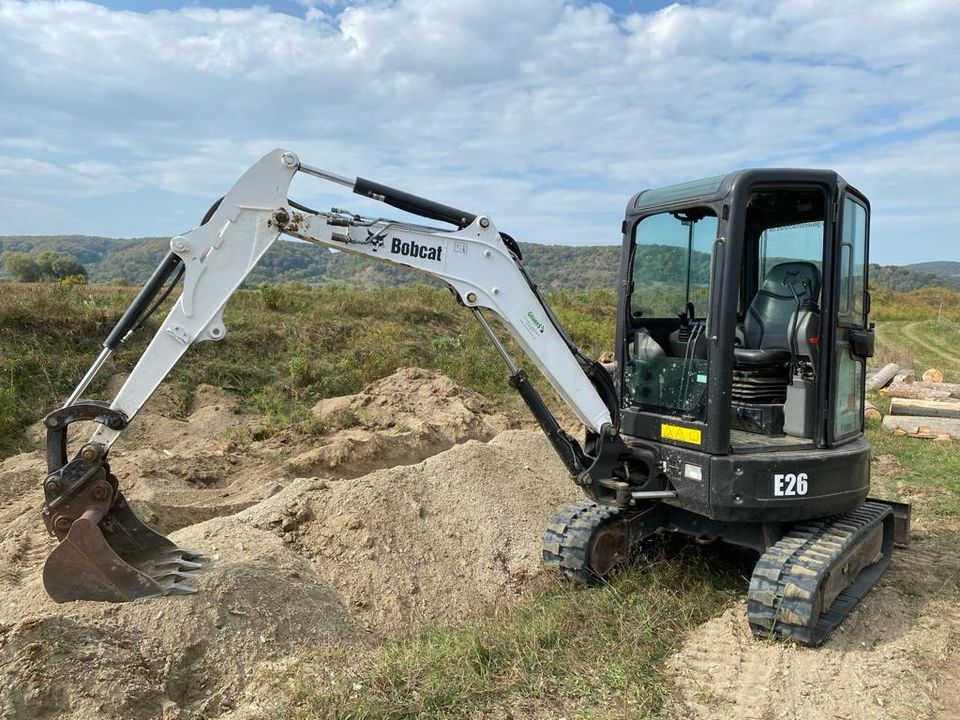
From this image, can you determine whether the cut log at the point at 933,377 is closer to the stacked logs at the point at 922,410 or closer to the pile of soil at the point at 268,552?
the stacked logs at the point at 922,410

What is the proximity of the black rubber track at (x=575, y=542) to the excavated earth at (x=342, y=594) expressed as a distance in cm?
63

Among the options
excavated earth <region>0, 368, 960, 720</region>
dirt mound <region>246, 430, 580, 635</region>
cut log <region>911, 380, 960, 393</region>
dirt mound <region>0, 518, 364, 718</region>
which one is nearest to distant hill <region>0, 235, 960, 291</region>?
cut log <region>911, 380, 960, 393</region>

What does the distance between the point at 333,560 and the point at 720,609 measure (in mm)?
2674

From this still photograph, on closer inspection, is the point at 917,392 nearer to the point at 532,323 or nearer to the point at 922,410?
the point at 922,410

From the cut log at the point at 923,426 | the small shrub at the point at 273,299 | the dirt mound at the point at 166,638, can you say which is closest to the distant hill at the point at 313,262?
the small shrub at the point at 273,299

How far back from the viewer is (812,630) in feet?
13.5

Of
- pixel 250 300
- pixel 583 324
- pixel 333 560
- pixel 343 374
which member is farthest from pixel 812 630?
pixel 583 324

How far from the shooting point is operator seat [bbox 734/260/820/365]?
4.89m

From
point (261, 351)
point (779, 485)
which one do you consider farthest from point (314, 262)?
point (779, 485)

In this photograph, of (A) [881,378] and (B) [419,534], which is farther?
(A) [881,378]

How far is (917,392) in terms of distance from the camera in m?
13.2

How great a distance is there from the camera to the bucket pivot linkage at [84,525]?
4.08 metres

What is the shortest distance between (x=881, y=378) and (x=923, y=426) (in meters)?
4.04

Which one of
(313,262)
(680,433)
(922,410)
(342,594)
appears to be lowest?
(342,594)
